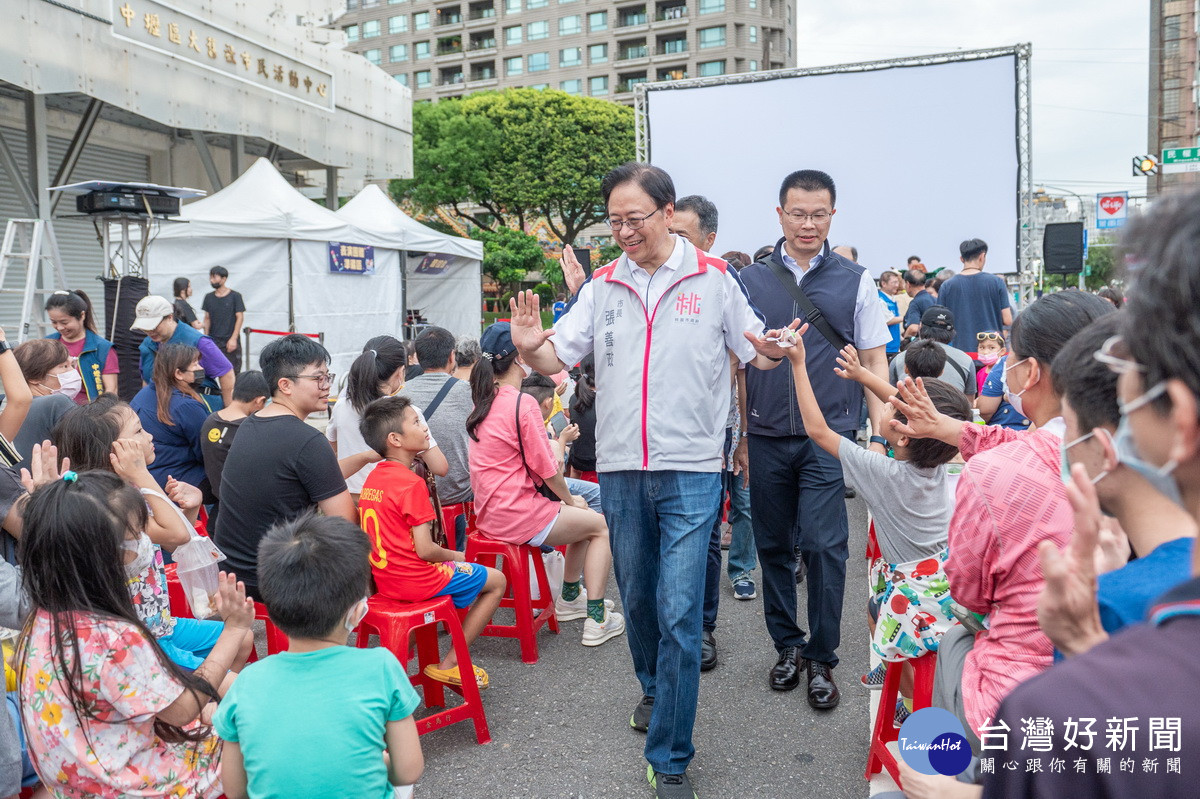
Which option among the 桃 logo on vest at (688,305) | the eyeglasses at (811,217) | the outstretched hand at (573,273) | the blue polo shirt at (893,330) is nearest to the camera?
the 桃 logo on vest at (688,305)

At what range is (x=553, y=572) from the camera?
4.80 metres

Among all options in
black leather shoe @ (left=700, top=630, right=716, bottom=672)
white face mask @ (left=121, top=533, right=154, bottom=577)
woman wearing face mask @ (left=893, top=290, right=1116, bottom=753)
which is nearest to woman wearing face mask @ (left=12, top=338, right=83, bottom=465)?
white face mask @ (left=121, top=533, right=154, bottom=577)

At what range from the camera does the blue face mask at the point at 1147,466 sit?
91 cm

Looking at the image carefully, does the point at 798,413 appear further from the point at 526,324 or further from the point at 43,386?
the point at 43,386

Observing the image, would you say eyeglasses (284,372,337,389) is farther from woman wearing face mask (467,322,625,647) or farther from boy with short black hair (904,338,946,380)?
boy with short black hair (904,338,946,380)

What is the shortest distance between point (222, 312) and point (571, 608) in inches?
292

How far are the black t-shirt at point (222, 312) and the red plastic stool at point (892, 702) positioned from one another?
30.7 ft

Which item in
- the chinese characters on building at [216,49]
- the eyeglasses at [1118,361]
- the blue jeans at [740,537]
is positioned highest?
the chinese characters on building at [216,49]

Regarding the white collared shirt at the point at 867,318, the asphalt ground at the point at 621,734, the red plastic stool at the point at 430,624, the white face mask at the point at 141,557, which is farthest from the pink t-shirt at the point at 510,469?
the white face mask at the point at 141,557

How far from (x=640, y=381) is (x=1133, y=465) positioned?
203 cm

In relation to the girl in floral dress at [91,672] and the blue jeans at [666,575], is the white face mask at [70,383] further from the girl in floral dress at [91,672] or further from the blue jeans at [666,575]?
the blue jeans at [666,575]

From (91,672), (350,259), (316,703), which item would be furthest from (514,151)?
(316,703)

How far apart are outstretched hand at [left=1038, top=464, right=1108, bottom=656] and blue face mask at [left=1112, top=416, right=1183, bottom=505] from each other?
130 millimetres

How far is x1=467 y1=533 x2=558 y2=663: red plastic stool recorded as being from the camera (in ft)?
13.5
